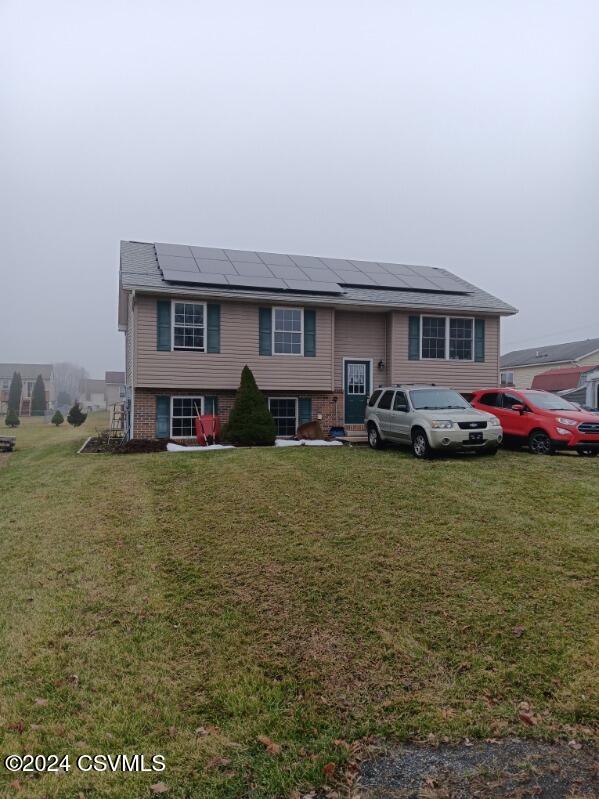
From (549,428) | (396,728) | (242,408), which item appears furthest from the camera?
(242,408)

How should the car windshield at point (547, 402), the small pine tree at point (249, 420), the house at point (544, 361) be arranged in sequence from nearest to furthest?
the car windshield at point (547, 402), the small pine tree at point (249, 420), the house at point (544, 361)

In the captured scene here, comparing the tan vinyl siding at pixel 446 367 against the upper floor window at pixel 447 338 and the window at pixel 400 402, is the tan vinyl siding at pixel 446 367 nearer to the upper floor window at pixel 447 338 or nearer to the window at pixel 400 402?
the upper floor window at pixel 447 338

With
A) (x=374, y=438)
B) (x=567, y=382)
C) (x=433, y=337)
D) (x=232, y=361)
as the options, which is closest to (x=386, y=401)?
(x=374, y=438)

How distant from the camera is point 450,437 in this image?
38.3 feet

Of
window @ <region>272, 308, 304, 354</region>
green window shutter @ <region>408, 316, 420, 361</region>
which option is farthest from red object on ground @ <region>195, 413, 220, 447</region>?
green window shutter @ <region>408, 316, 420, 361</region>

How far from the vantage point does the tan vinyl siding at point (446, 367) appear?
60.6 feet

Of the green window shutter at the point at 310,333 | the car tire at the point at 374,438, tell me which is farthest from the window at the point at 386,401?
the green window shutter at the point at 310,333

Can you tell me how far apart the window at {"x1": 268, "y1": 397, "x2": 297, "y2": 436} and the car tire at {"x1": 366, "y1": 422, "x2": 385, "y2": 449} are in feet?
12.4

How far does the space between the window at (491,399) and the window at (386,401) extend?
300cm

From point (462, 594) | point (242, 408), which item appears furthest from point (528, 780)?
point (242, 408)

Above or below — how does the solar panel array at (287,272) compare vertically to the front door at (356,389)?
above

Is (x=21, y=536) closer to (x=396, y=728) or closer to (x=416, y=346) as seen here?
(x=396, y=728)

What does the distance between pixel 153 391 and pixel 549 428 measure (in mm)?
11089

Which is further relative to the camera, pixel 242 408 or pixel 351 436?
pixel 351 436
